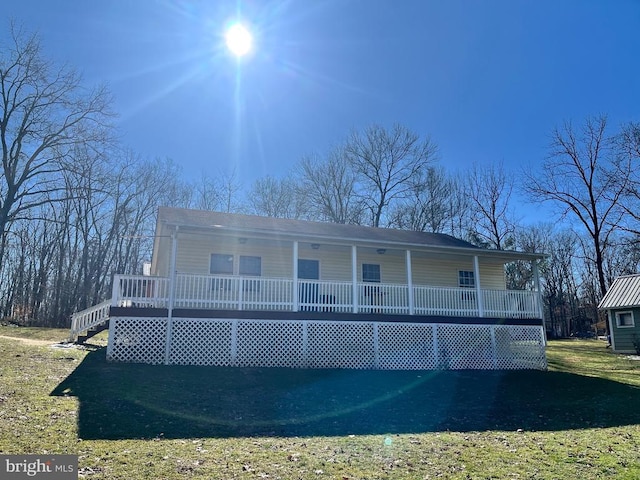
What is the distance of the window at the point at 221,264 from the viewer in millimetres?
15609

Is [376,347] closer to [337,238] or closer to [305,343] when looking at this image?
[305,343]

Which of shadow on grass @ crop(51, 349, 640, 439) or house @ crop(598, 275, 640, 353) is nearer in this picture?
shadow on grass @ crop(51, 349, 640, 439)

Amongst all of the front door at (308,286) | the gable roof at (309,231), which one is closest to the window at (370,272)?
the gable roof at (309,231)

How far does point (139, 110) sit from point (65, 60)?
8017 millimetres

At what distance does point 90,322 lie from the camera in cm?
1568

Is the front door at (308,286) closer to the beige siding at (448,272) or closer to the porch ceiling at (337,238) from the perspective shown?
the porch ceiling at (337,238)

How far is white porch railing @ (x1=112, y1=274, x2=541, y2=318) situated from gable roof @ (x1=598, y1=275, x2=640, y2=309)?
11.8 metres

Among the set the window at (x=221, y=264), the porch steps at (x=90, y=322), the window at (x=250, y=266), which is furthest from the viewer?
the window at (x=250, y=266)

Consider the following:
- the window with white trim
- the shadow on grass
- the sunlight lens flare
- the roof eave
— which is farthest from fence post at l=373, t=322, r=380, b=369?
the window with white trim

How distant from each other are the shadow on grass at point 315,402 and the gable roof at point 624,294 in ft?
44.9

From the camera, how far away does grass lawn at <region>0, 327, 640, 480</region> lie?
5.52 m

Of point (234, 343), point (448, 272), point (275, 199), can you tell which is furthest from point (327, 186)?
point (234, 343)

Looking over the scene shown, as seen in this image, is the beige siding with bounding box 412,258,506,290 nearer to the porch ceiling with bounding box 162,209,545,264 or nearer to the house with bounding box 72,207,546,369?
the house with bounding box 72,207,546,369

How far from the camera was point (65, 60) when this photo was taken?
2333cm
